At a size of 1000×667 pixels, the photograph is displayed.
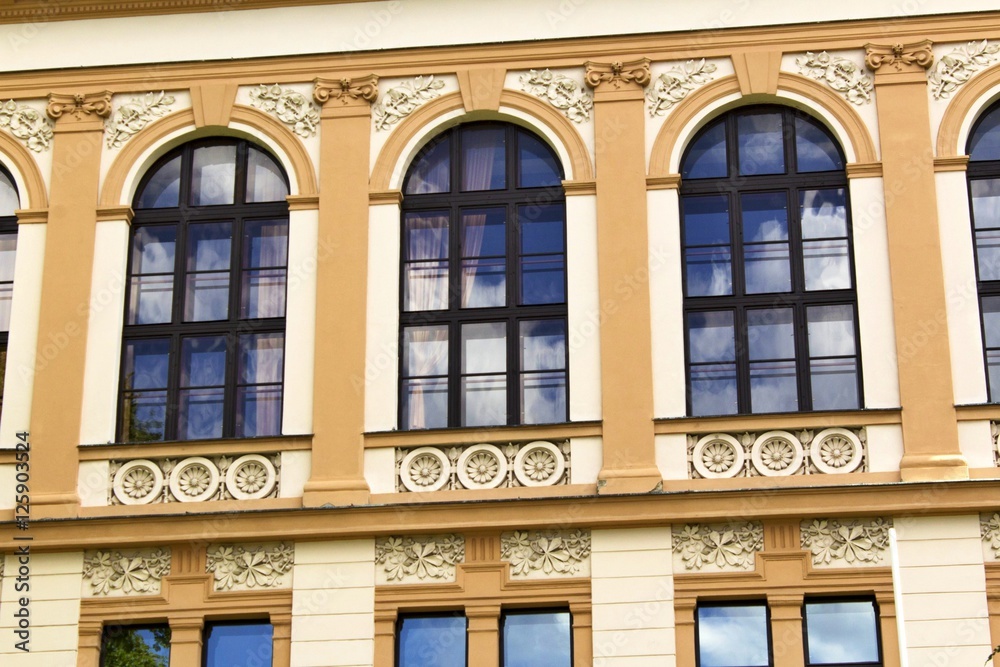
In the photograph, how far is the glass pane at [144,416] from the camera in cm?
2455

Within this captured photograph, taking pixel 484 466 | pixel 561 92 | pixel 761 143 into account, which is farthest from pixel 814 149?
pixel 484 466

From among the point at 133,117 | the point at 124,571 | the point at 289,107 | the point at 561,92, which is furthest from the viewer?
the point at 133,117

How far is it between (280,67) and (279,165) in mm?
1408

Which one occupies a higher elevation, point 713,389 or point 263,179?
point 263,179

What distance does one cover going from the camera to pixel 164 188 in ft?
85.1

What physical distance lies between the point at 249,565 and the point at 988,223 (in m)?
10.7

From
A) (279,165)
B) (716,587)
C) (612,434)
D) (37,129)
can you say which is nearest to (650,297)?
(612,434)

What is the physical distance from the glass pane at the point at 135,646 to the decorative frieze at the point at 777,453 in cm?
705

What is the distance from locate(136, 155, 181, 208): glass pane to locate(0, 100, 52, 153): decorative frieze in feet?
4.99

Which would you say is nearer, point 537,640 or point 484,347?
point 537,640

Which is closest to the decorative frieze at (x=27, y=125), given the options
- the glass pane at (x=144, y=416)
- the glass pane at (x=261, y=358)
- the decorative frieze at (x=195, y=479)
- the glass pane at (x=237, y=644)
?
the glass pane at (x=144, y=416)

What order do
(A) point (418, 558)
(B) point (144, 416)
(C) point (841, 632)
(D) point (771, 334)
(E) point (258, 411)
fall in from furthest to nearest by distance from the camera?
(B) point (144, 416), (E) point (258, 411), (D) point (771, 334), (A) point (418, 558), (C) point (841, 632)

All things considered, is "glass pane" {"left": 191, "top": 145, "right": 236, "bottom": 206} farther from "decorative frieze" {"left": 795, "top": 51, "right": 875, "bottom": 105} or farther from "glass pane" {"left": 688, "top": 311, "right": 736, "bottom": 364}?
"decorative frieze" {"left": 795, "top": 51, "right": 875, "bottom": 105}

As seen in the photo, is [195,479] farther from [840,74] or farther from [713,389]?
[840,74]
